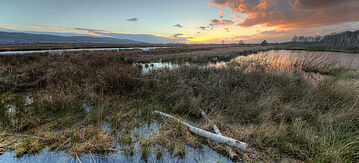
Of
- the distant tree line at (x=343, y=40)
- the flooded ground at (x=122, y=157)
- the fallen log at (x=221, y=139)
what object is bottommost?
the flooded ground at (x=122, y=157)

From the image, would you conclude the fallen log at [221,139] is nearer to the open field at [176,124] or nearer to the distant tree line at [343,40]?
the open field at [176,124]

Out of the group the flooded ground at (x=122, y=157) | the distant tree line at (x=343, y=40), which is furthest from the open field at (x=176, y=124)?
the distant tree line at (x=343, y=40)

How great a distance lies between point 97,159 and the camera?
9.03 ft

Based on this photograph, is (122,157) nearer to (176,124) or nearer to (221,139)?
(176,124)

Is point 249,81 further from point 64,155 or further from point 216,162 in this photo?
point 64,155

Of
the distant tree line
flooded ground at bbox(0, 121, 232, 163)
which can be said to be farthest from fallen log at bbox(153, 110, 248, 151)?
the distant tree line

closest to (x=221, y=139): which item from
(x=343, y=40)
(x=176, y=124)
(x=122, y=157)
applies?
(x=176, y=124)

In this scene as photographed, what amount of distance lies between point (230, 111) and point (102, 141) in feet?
13.3

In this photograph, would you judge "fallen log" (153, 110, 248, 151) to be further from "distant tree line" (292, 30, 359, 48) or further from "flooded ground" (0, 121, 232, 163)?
"distant tree line" (292, 30, 359, 48)

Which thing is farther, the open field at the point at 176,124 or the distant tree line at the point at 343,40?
the distant tree line at the point at 343,40

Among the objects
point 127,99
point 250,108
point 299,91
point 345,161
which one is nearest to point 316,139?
point 345,161

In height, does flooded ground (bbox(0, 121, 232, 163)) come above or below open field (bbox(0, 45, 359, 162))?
below

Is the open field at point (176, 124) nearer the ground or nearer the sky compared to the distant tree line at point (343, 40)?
nearer the ground

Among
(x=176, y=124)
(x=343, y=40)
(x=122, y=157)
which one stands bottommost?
(x=122, y=157)
